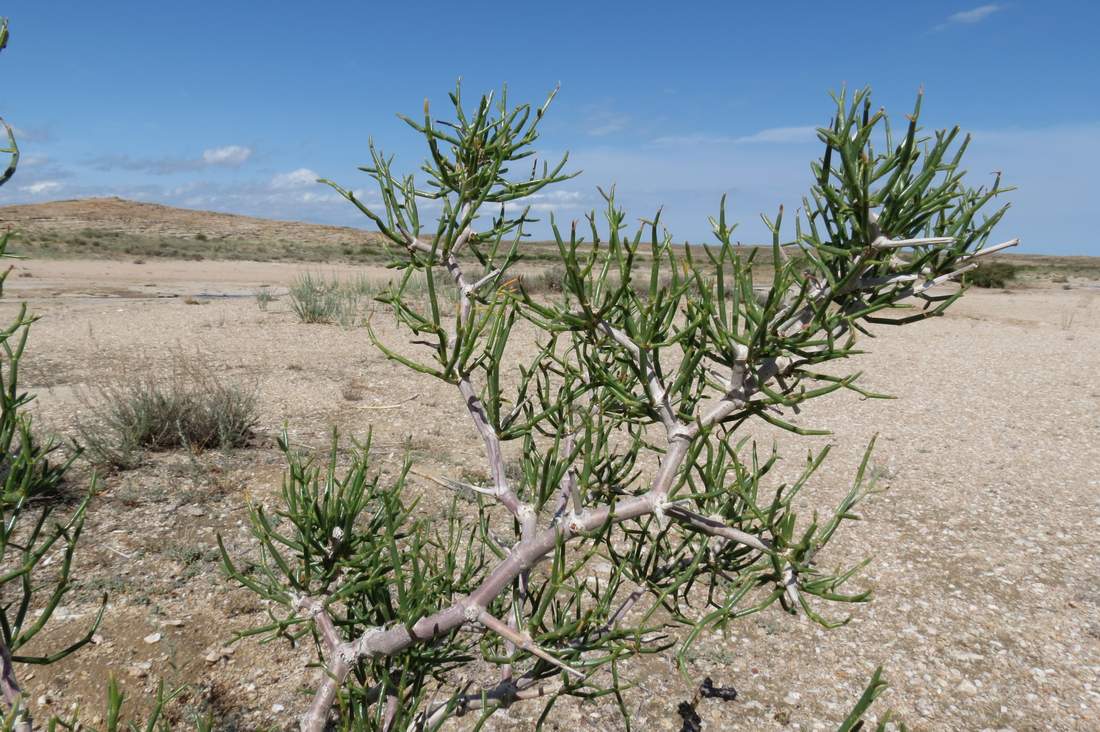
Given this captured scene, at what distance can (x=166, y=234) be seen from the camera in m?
50.6

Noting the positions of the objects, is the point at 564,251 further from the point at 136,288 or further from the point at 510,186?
the point at 136,288

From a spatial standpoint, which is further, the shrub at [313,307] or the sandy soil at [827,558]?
the shrub at [313,307]

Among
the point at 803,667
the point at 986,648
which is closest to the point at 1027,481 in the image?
the point at 986,648

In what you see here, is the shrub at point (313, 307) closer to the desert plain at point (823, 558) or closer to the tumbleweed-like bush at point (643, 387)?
the desert plain at point (823, 558)

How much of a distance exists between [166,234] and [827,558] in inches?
2177

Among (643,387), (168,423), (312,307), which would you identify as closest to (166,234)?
(312,307)

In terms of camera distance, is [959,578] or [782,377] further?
[959,578]

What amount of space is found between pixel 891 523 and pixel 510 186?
425cm

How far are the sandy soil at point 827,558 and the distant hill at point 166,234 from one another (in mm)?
27295

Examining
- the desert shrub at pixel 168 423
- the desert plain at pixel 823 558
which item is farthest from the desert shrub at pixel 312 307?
the desert shrub at pixel 168 423

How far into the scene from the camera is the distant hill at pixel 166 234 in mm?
33781

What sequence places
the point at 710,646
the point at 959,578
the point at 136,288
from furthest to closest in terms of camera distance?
the point at 136,288 → the point at 959,578 → the point at 710,646

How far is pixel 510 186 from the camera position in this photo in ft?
5.67

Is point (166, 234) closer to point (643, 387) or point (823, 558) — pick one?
point (823, 558)
